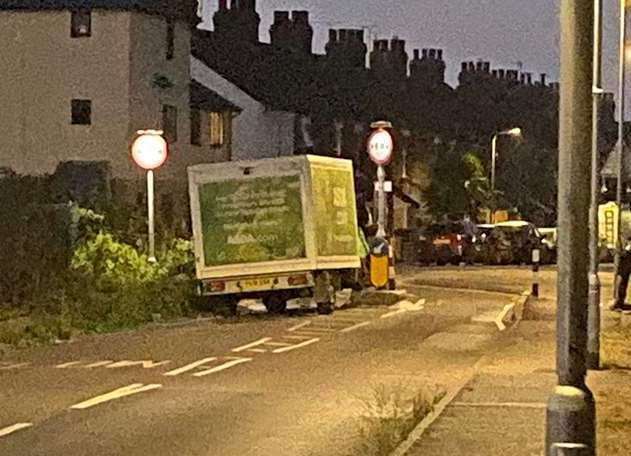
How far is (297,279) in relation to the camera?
31219mm

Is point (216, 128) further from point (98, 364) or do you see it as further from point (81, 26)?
point (98, 364)

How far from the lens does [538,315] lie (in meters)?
33.4

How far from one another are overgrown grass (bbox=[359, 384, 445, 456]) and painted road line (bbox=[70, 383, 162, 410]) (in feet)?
8.32

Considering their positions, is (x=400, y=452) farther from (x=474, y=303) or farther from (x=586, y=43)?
(x=474, y=303)

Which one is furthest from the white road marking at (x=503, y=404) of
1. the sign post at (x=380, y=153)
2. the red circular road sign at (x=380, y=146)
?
the red circular road sign at (x=380, y=146)

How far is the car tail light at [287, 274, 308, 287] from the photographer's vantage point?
31.2 metres

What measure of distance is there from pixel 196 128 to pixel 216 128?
73.7 inches

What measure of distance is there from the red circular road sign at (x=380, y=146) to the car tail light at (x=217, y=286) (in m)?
9.99

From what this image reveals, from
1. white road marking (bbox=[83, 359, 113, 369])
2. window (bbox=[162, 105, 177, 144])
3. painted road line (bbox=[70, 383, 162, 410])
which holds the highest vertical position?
window (bbox=[162, 105, 177, 144])

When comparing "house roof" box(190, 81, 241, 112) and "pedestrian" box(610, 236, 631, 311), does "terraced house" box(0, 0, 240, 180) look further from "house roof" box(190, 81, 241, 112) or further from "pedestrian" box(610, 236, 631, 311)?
"pedestrian" box(610, 236, 631, 311)

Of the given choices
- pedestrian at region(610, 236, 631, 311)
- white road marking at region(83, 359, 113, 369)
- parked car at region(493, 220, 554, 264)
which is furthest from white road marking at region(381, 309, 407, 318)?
parked car at region(493, 220, 554, 264)

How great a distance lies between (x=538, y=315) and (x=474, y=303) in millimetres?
3299

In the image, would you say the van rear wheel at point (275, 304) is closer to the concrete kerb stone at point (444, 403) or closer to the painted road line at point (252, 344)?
the concrete kerb stone at point (444, 403)

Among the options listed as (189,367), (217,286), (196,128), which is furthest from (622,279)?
(196,128)
